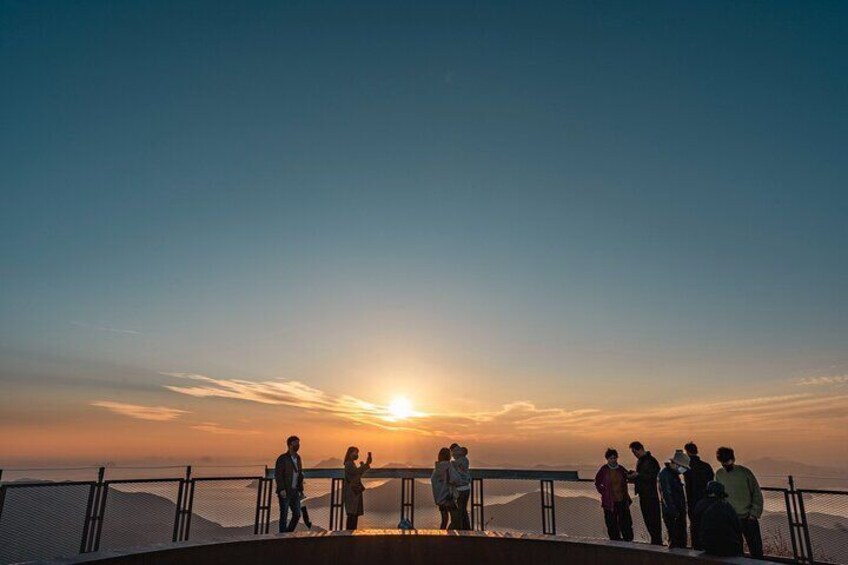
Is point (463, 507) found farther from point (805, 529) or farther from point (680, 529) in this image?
point (805, 529)

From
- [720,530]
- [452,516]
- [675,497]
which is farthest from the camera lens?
[452,516]

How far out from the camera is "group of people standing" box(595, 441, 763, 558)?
23.4 feet

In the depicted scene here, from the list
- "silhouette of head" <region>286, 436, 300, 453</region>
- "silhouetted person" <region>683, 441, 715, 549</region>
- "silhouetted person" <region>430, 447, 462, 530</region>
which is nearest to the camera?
"silhouetted person" <region>683, 441, 715, 549</region>

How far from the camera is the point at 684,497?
9766 mm

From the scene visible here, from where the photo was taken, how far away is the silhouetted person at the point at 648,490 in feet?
32.9

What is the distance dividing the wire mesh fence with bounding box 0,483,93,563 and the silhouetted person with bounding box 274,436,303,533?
357cm

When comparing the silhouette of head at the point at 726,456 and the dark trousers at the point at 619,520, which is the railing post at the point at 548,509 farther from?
the silhouette of head at the point at 726,456

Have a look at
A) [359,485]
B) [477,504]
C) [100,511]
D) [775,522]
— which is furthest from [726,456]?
[100,511]

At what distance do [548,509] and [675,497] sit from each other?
3.54 m

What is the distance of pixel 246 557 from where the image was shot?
7441 mm

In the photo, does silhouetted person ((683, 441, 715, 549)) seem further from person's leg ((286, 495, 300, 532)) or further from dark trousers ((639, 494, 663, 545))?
person's leg ((286, 495, 300, 532))

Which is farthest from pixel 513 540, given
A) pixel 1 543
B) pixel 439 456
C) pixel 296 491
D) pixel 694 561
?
pixel 1 543

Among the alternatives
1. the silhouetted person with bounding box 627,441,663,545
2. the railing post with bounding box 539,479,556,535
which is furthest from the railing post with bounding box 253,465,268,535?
the silhouetted person with bounding box 627,441,663,545

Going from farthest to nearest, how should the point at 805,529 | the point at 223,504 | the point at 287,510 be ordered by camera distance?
the point at 223,504 → the point at 287,510 → the point at 805,529
